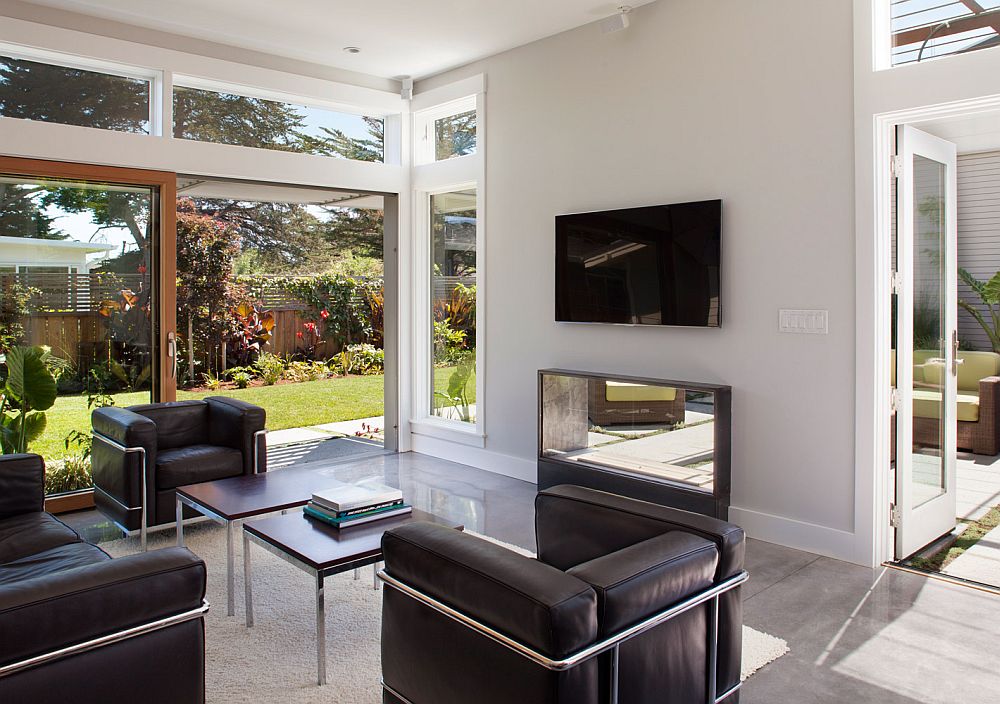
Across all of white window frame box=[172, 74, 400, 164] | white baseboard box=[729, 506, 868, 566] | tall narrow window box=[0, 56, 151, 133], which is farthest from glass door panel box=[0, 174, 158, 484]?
white baseboard box=[729, 506, 868, 566]

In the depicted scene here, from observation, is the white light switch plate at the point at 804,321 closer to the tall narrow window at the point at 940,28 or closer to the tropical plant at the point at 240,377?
the tall narrow window at the point at 940,28

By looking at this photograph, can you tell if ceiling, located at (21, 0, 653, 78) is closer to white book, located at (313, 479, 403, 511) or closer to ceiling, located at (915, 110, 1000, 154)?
ceiling, located at (915, 110, 1000, 154)

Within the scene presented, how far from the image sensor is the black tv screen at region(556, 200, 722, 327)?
14.3ft

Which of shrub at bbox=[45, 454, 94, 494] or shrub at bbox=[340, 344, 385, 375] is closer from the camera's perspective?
shrub at bbox=[45, 454, 94, 494]

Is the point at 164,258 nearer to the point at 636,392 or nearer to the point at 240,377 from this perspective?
the point at 636,392

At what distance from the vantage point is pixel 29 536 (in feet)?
9.37

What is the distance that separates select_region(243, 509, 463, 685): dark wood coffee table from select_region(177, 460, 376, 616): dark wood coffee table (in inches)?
5.2

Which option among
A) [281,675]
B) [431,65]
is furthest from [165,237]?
[281,675]

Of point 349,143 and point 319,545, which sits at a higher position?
point 349,143

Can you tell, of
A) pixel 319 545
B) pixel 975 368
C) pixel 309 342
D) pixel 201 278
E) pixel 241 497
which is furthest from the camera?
pixel 309 342

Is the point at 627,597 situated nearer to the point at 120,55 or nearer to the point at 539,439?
the point at 539,439

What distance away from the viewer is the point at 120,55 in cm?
488

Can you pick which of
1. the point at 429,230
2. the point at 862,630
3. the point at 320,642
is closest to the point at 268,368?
the point at 429,230

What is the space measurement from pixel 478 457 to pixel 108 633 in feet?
13.7
